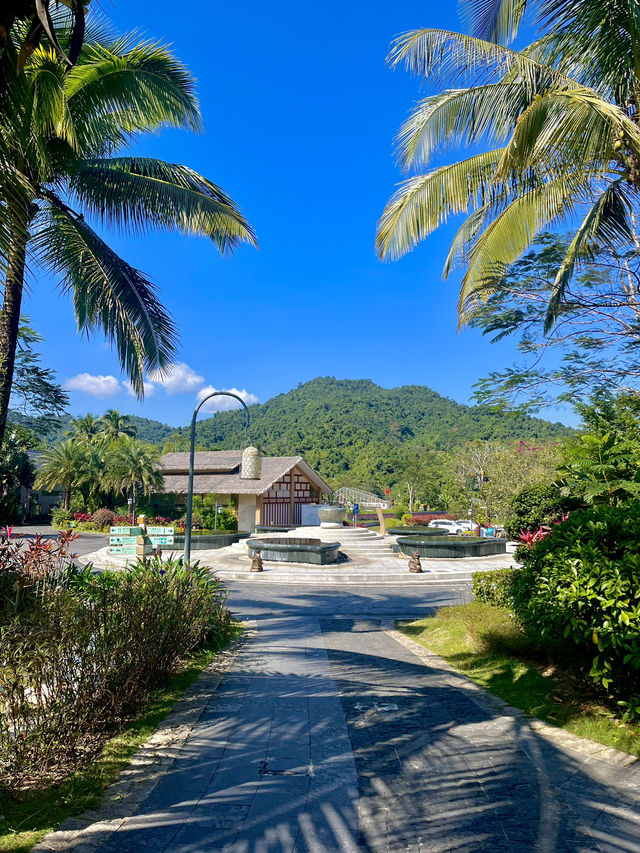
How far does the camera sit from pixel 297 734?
4.41m

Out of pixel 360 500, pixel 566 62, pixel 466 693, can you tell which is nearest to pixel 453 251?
pixel 566 62

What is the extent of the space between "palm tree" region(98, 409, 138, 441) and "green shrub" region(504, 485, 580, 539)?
44316mm

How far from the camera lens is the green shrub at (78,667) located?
3.18 m

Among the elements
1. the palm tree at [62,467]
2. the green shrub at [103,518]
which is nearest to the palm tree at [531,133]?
the green shrub at [103,518]

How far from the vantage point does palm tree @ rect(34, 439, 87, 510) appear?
1355 inches

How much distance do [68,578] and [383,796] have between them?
186 inches

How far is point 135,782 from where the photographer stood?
348 cm

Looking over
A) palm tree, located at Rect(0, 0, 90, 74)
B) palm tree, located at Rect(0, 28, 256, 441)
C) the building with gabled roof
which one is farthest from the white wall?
palm tree, located at Rect(0, 0, 90, 74)

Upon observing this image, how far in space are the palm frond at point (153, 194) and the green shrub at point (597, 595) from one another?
20.2 ft

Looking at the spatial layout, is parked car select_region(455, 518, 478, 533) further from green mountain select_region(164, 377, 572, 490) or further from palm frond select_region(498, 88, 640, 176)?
palm frond select_region(498, 88, 640, 176)

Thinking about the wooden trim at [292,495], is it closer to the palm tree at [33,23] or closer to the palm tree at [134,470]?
the palm tree at [134,470]

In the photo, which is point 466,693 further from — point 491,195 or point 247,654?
point 491,195

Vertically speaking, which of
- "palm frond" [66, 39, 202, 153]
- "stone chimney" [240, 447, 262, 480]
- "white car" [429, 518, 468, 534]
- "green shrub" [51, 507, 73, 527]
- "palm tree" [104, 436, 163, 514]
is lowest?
"white car" [429, 518, 468, 534]

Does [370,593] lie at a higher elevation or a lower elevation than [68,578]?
lower
